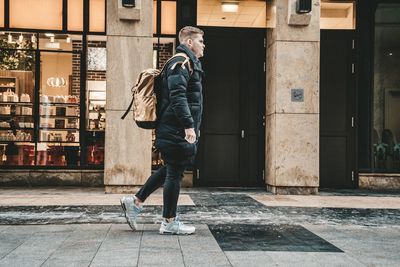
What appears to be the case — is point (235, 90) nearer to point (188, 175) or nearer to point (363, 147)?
point (188, 175)

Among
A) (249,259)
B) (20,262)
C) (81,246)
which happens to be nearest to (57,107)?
(81,246)

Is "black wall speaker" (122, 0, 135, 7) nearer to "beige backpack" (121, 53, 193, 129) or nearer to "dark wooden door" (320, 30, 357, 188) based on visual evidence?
"dark wooden door" (320, 30, 357, 188)

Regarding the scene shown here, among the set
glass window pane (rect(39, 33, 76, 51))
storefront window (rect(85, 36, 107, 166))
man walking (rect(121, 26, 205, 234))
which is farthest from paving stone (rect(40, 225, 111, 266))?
glass window pane (rect(39, 33, 76, 51))

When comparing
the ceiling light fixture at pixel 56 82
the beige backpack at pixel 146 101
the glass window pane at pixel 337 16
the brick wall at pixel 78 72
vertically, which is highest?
the glass window pane at pixel 337 16

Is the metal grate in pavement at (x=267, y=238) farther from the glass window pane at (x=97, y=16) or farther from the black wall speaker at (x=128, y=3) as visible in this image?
the glass window pane at (x=97, y=16)

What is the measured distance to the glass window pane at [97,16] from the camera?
40.5 ft

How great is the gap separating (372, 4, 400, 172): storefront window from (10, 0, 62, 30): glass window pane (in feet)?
22.4

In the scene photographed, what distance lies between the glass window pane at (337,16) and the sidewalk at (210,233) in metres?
4.03

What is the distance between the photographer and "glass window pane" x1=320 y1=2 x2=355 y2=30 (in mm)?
12211

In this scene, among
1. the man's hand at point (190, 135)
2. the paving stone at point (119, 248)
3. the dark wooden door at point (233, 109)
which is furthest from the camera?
the dark wooden door at point (233, 109)

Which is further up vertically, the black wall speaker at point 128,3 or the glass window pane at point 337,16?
the glass window pane at point 337,16

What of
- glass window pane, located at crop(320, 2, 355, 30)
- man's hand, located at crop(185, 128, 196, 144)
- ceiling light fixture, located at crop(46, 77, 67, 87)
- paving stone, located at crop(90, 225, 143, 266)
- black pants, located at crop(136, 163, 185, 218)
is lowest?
→ paving stone, located at crop(90, 225, 143, 266)

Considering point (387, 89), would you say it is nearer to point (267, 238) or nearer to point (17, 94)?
point (267, 238)

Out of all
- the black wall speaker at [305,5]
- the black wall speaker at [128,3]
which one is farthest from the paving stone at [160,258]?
the black wall speaker at [305,5]
